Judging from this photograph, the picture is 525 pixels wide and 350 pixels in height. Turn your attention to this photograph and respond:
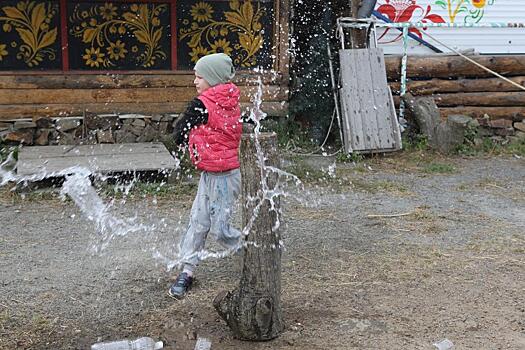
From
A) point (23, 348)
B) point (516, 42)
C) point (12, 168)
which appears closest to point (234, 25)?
point (12, 168)

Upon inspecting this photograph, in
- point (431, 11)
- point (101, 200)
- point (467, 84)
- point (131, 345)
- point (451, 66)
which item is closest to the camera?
point (131, 345)

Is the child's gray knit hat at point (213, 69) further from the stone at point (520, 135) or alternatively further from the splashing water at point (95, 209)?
the stone at point (520, 135)

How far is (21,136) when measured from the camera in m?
9.00

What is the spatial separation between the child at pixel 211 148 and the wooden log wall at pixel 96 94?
4.89 m

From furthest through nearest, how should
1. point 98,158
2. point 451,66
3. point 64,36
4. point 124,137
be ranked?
1. point 451,66
2. point 124,137
3. point 64,36
4. point 98,158

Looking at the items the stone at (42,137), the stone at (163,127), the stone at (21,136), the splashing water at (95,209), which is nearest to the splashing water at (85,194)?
the splashing water at (95,209)

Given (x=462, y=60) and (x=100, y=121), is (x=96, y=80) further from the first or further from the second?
(x=462, y=60)

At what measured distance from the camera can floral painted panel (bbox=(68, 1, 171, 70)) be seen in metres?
9.33

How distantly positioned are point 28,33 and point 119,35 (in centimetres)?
116

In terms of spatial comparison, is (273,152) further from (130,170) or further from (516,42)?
(516,42)

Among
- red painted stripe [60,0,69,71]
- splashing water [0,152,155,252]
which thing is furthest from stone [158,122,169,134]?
splashing water [0,152,155,252]

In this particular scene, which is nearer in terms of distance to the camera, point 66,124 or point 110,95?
point 66,124

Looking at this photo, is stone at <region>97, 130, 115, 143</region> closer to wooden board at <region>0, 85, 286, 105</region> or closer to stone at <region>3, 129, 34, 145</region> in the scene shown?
wooden board at <region>0, 85, 286, 105</region>

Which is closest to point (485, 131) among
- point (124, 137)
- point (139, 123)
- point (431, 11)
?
point (431, 11)
